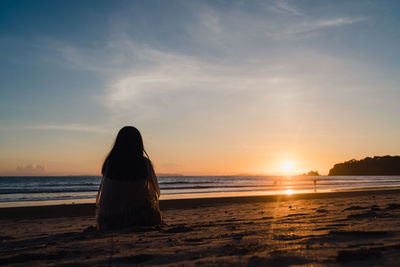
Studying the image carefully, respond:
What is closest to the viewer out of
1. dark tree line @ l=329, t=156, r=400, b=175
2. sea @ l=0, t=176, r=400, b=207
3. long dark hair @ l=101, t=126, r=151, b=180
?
long dark hair @ l=101, t=126, r=151, b=180

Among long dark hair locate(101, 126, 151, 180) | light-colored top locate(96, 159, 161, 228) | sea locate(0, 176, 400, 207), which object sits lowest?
sea locate(0, 176, 400, 207)

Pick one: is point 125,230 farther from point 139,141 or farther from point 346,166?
point 346,166

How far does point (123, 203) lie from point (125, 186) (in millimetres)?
288

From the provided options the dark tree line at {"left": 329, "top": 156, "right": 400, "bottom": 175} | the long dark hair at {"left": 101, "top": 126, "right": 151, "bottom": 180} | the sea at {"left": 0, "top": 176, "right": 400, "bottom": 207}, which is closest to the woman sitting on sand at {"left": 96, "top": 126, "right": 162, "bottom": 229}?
the long dark hair at {"left": 101, "top": 126, "right": 151, "bottom": 180}

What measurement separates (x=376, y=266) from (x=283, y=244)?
1122 millimetres

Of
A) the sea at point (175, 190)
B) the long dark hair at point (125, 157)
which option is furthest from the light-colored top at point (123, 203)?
the sea at point (175, 190)

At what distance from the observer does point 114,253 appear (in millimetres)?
3510

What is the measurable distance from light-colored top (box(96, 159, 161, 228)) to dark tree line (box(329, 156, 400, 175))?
140139 millimetres

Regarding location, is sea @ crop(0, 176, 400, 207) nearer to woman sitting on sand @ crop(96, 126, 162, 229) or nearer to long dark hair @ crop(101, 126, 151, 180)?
woman sitting on sand @ crop(96, 126, 162, 229)

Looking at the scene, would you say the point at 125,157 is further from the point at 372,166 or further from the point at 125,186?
the point at 372,166

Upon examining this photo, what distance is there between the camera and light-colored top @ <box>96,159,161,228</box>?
5473 millimetres

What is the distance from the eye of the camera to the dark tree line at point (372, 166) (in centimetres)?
12606

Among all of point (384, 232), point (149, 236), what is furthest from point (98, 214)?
point (384, 232)

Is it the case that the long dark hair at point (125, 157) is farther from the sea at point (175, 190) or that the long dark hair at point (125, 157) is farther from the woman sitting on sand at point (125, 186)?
the sea at point (175, 190)
